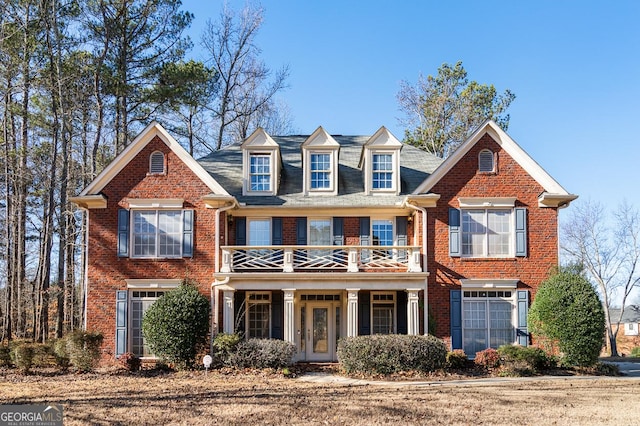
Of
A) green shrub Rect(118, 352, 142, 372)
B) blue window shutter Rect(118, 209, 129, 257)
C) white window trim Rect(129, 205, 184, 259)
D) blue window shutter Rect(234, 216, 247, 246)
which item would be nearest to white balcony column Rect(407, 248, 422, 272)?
blue window shutter Rect(234, 216, 247, 246)

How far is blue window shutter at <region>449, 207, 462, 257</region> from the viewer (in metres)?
21.4

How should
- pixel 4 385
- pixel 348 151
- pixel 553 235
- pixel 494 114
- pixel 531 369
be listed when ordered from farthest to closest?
pixel 494 114
pixel 348 151
pixel 553 235
pixel 531 369
pixel 4 385

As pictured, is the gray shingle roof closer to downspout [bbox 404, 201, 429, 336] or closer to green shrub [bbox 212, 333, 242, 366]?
downspout [bbox 404, 201, 429, 336]

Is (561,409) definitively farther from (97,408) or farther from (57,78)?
(57,78)

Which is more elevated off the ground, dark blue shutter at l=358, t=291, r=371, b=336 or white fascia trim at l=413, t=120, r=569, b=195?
white fascia trim at l=413, t=120, r=569, b=195

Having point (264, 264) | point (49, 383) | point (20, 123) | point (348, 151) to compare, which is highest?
point (20, 123)

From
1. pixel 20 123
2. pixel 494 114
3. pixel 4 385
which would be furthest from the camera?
pixel 494 114

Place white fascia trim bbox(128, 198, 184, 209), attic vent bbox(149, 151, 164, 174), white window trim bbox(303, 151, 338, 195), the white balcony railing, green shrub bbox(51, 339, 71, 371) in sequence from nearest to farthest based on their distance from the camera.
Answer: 1. green shrub bbox(51, 339, 71, 371)
2. the white balcony railing
3. white fascia trim bbox(128, 198, 184, 209)
4. attic vent bbox(149, 151, 164, 174)
5. white window trim bbox(303, 151, 338, 195)

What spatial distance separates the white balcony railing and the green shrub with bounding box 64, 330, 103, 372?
456cm

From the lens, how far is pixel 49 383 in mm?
17234

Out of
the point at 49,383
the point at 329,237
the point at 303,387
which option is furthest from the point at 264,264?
the point at 49,383

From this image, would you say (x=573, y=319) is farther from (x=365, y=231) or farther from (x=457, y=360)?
(x=365, y=231)

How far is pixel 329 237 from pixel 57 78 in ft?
43.0

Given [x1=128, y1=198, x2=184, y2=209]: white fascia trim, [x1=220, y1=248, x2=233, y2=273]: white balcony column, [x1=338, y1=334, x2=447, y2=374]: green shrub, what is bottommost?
[x1=338, y1=334, x2=447, y2=374]: green shrub
